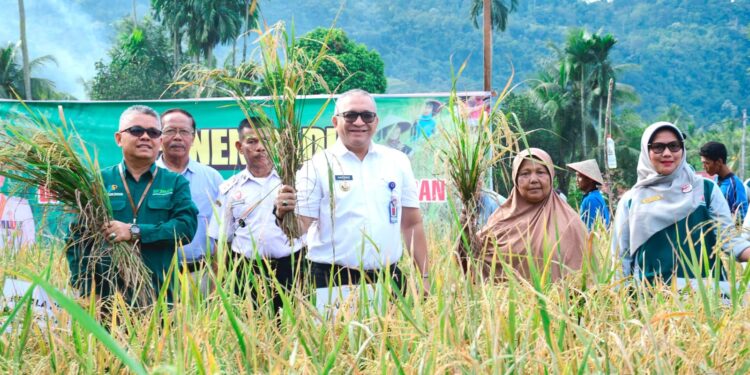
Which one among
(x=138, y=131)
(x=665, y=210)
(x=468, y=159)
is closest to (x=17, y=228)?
(x=138, y=131)

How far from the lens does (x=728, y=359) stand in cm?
199

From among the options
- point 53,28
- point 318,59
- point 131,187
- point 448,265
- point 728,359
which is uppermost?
point 53,28

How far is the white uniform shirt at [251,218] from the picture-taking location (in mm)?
3705

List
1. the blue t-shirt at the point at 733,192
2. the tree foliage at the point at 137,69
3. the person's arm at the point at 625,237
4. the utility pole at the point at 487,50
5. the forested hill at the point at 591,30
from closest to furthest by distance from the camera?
the person's arm at the point at 625,237 → the blue t-shirt at the point at 733,192 → the utility pole at the point at 487,50 → the tree foliage at the point at 137,69 → the forested hill at the point at 591,30

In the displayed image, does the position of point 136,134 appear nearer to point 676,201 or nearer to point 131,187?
point 131,187

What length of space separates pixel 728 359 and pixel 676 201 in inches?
60.4

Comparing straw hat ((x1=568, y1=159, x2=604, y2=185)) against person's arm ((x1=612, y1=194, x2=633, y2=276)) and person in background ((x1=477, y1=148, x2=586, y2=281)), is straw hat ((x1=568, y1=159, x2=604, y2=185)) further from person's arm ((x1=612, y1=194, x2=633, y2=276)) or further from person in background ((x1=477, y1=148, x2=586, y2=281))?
person in background ((x1=477, y1=148, x2=586, y2=281))

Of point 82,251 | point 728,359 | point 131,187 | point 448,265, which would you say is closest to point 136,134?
point 131,187

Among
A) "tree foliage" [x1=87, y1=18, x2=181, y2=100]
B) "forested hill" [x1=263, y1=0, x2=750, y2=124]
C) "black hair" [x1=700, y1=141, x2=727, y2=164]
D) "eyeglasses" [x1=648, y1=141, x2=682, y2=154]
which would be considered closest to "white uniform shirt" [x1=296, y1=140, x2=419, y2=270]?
"eyeglasses" [x1=648, y1=141, x2=682, y2=154]

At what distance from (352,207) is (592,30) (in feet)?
307

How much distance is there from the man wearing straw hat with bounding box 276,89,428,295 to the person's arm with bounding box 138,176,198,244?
413 millimetres

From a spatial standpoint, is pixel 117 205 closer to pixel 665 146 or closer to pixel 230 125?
pixel 665 146

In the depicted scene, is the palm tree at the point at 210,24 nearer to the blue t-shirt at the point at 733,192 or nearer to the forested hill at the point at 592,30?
the forested hill at the point at 592,30

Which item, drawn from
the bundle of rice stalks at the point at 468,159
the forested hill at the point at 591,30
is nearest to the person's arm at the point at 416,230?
the bundle of rice stalks at the point at 468,159
